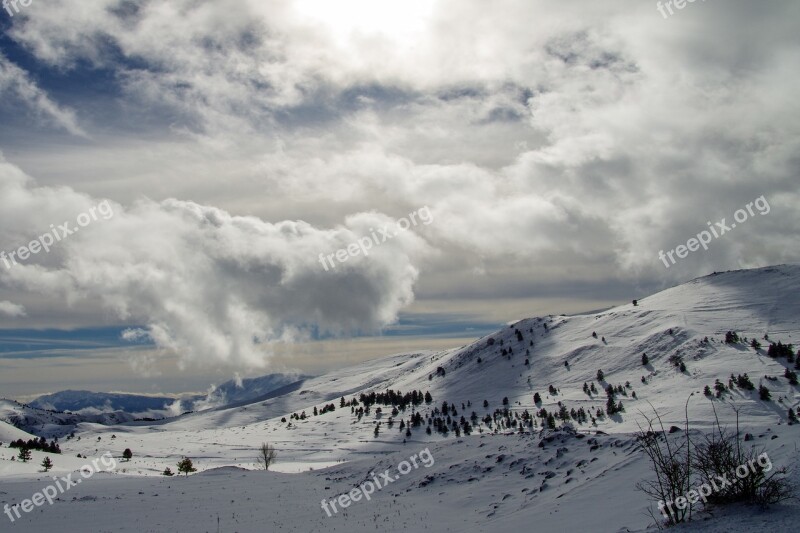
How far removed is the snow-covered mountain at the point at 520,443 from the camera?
100 feet

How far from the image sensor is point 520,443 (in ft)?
149

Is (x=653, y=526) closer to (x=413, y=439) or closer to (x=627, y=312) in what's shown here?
(x=413, y=439)

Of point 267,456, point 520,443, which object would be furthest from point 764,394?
point 267,456

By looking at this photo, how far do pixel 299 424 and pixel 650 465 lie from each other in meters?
176

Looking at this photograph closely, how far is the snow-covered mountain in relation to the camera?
30531 mm

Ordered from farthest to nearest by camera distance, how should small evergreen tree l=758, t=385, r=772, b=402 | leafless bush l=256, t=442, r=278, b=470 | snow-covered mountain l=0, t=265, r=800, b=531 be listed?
small evergreen tree l=758, t=385, r=772, b=402, leafless bush l=256, t=442, r=278, b=470, snow-covered mountain l=0, t=265, r=800, b=531

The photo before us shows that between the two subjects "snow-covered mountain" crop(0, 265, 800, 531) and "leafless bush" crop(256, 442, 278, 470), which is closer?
"snow-covered mountain" crop(0, 265, 800, 531)

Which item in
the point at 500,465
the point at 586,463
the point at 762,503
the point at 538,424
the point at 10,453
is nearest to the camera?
the point at 762,503

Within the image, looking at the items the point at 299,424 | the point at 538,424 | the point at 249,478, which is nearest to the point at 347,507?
the point at 249,478

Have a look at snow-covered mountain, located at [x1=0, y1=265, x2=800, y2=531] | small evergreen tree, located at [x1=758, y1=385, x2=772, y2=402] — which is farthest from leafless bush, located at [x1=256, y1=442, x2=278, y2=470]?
small evergreen tree, located at [x1=758, y1=385, x2=772, y2=402]

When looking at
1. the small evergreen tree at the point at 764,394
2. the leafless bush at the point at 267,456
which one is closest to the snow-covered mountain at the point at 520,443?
the small evergreen tree at the point at 764,394

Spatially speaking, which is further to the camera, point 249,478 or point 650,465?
point 249,478

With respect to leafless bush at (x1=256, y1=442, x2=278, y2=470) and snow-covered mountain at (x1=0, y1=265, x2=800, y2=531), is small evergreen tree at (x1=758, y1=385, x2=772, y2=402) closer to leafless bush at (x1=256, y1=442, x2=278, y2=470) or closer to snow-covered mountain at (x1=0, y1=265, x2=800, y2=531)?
snow-covered mountain at (x1=0, y1=265, x2=800, y2=531)

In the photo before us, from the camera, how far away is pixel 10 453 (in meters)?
70.9
